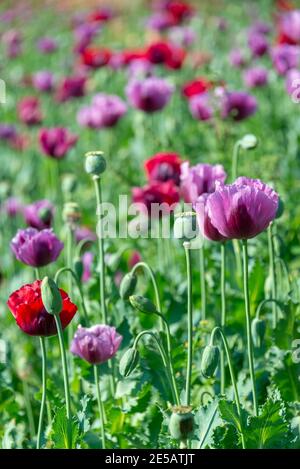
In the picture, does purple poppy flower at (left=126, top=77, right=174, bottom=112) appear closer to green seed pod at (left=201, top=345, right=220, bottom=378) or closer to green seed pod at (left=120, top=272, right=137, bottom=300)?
green seed pod at (left=120, top=272, right=137, bottom=300)

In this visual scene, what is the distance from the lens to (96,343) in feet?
6.00

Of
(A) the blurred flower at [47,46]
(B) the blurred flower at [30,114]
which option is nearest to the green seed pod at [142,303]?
(B) the blurred flower at [30,114]

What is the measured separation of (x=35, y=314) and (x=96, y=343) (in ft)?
0.58

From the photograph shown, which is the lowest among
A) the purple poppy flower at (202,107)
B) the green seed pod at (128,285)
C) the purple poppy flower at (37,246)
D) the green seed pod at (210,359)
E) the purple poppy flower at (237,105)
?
the green seed pod at (210,359)

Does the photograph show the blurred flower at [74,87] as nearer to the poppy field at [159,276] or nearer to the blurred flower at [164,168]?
the poppy field at [159,276]

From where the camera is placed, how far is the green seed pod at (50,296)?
5.28ft

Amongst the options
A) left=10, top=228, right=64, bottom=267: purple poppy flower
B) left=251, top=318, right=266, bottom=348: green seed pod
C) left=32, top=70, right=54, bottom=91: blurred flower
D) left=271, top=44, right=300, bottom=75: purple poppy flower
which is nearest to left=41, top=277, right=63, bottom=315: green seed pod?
left=10, top=228, right=64, bottom=267: purple poppy flower

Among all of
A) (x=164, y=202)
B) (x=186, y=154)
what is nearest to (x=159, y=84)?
(x=186, y=154)

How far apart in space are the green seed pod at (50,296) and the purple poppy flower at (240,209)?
310 mm

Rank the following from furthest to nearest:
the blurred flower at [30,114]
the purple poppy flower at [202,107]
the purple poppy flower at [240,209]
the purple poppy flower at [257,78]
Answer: the blurred flower at [30,114] < the purple poppy flower at [257,78] < the purple poppy flower at [202,107] < the purple poppy flower at [240,209]

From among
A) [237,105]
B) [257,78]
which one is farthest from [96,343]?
[257,78]

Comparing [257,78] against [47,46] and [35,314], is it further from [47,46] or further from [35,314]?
[35,314]

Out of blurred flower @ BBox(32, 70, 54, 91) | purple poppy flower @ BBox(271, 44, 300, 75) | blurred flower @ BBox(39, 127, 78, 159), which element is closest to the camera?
blurred flower @ BBox(39, 127, 78, 159)

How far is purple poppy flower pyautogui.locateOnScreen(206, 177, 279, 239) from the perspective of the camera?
1.61 meters
